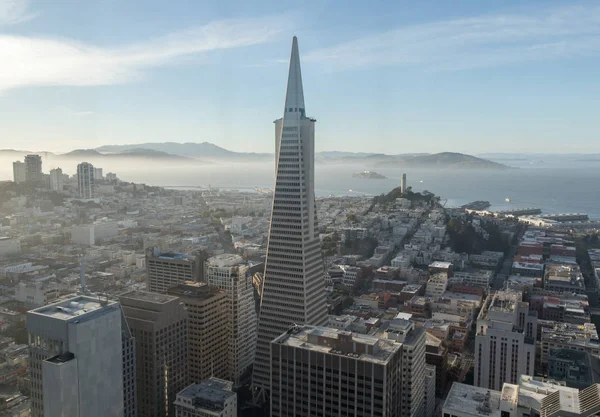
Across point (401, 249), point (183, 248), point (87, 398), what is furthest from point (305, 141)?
point (401, 249)

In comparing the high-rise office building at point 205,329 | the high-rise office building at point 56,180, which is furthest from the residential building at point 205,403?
the high-rise office building at point 56,180

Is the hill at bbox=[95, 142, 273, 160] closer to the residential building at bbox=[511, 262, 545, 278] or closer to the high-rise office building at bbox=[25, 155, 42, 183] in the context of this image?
the high-rise office building at bbox=[25, 155, 42, 183]

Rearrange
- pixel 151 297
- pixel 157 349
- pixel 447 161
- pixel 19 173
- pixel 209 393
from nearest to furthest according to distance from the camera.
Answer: pixel 209 393 → pixel 157 349 → pixel 151 297 → pixel 19 173 → pixel 447 161

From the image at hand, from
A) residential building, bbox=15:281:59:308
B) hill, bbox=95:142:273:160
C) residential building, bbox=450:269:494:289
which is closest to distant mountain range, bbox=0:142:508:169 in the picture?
hill, bbox=95:142:273:160

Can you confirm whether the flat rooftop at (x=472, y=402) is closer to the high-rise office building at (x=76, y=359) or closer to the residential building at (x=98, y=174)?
the high-rise office building at (x=76, y=359)

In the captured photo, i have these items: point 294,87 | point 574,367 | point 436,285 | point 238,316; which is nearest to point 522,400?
point 574,367

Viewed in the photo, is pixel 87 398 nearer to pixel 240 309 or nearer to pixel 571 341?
pixel 240 309

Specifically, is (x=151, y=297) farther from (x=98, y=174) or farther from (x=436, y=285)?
(x=98, y=174)
